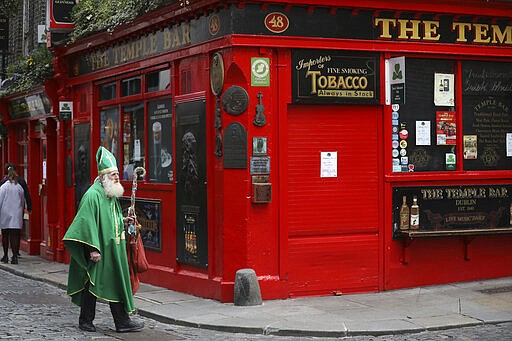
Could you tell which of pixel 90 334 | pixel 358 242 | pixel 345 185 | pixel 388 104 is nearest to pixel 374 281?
pixel 358 242

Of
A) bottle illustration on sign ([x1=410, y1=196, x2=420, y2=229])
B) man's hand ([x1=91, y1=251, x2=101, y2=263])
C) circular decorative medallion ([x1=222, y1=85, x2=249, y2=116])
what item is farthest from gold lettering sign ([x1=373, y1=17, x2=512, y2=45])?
man's hand ([x1=91, y1=251, x2=101, y2=263])

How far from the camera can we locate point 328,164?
1273 centimetres

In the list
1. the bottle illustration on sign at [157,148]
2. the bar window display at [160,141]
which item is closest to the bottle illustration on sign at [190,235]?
the bar window display at [160,141]

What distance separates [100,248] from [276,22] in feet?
13.3

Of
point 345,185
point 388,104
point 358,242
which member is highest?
point 388,104

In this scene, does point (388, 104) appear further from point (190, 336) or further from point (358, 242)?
point (190, 336)

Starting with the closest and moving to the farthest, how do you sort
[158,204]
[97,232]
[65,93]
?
[97,232] → [158,204] → [65,93]

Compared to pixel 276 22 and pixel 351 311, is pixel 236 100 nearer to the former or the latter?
pixel 276 22

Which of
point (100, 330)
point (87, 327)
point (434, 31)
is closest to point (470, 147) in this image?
point (434, 31)

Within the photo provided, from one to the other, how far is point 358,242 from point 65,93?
7995mm

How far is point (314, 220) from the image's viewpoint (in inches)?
496

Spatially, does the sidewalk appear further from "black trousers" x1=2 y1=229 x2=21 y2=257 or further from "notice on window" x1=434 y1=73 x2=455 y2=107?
"black trousers" x1=2 y1=229 x2=21 y2=257

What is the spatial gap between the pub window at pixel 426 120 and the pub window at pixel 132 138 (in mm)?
4471

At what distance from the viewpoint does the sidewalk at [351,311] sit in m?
10.3
